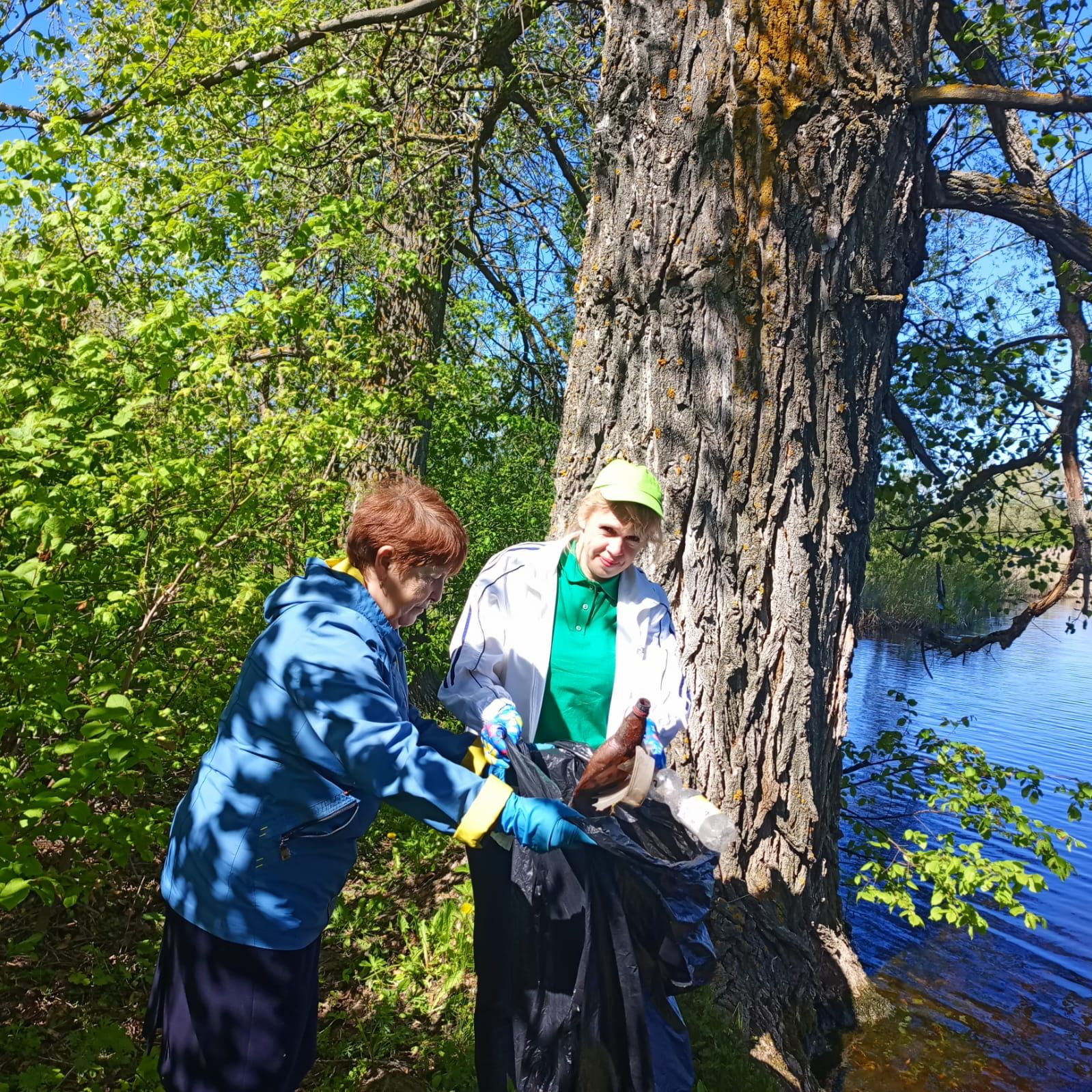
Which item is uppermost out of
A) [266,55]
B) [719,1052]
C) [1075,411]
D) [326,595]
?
[266,55]

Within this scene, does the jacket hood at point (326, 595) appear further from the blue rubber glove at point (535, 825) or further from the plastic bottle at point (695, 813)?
the plastic bottle at point (695, 813)

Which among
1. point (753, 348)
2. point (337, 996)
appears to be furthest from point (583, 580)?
point (337, 996)

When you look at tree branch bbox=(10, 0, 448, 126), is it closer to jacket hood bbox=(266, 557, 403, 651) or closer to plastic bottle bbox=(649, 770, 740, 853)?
jacket hood bbox=(266, 557, 403, 651)

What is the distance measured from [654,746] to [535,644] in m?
0.43

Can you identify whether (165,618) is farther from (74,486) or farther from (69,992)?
(69,992)

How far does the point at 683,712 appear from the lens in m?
2.52

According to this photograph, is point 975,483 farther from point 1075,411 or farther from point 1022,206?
point 1022,206

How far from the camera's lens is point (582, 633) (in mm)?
2568

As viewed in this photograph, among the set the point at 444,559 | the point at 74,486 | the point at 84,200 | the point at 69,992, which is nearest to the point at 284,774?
the point at 444,559

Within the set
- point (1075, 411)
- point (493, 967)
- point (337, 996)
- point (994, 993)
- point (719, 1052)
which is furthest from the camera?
point (994, 993)

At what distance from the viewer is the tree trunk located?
126 inches

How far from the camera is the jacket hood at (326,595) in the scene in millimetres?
1804

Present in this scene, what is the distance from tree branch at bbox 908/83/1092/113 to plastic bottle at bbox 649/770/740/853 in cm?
269

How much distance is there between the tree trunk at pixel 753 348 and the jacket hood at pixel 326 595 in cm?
162
